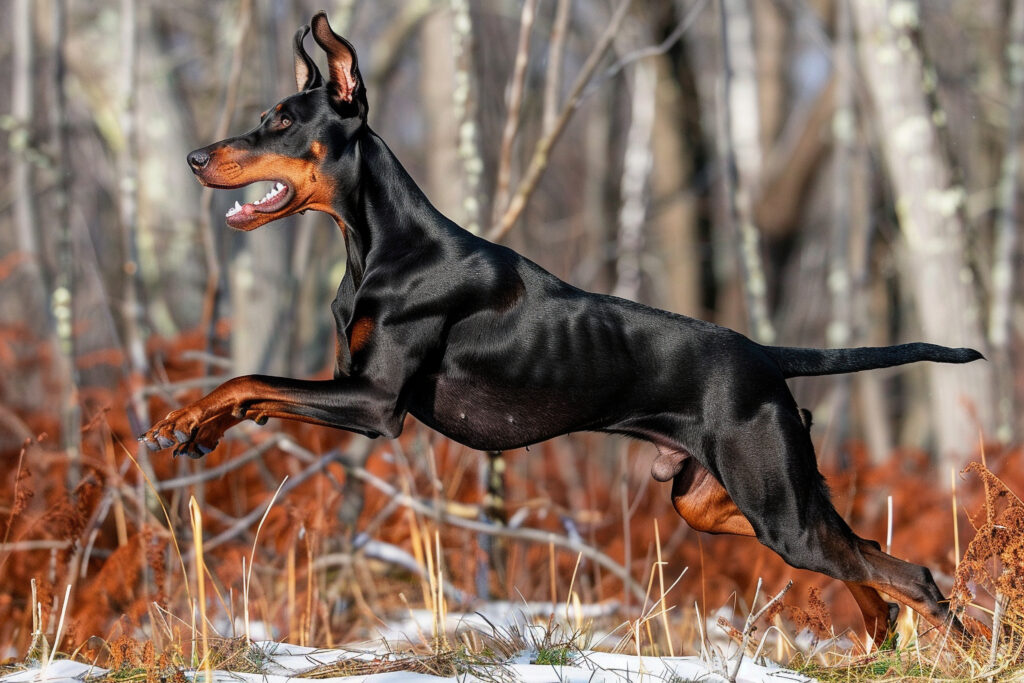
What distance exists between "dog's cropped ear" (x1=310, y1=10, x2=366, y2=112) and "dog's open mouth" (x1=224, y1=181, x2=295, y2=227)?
0.33 metres

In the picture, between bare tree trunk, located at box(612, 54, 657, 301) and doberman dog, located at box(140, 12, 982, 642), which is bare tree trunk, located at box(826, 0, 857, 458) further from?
doberman dog, located at box(140, 12, 982, 642)

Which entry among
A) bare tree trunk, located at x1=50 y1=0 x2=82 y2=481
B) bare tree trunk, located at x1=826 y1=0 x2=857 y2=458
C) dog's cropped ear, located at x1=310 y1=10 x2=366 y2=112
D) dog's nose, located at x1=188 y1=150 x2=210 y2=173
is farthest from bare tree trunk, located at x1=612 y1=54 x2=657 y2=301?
dog's nose, located at x1=188 y1=150 x2=210 y2=173

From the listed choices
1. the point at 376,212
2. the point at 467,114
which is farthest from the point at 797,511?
the point at 467,114

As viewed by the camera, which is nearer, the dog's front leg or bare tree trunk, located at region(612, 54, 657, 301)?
the dog's front leg

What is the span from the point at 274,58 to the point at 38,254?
252cm

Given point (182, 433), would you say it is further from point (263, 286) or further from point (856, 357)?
point (263, 286)

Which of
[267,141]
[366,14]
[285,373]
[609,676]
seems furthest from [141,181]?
[609,676]

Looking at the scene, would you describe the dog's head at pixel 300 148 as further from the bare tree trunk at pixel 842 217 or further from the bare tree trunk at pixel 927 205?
the bare tree trunk at pixel 842 217

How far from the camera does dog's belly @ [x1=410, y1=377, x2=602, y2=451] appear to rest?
354cm

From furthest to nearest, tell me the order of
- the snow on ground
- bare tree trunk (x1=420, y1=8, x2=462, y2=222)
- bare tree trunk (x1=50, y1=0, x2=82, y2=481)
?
bare tree trunk (x1=420, y1=8, x2=462, y2=222), bare tree trunk (x1=50, y1=0, x2=82, y2=481), the snow on ground

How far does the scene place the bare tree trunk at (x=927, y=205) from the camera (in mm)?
7066

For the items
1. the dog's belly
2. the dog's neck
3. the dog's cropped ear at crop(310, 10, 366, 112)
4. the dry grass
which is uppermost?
the dog's cropped ear at crop(310, 10, 366, 112)

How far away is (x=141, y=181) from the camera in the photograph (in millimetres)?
10055

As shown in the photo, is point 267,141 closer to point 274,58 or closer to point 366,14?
point 274,58
